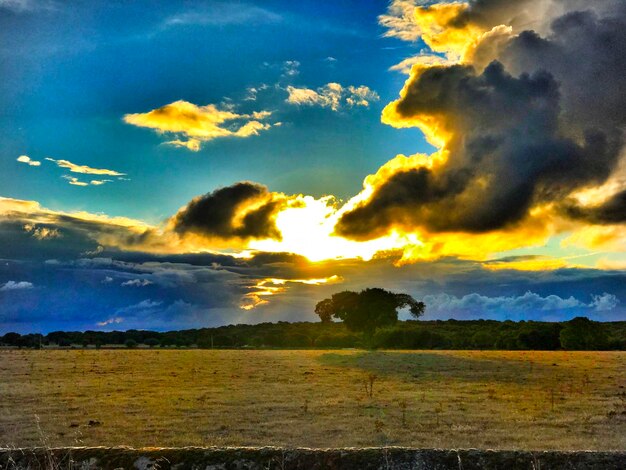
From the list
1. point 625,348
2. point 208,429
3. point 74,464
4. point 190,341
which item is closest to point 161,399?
point 208,429

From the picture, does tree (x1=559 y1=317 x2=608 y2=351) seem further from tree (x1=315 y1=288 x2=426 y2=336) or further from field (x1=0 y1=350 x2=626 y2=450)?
field (x1=0 y1=350 x2=626 y2=450)

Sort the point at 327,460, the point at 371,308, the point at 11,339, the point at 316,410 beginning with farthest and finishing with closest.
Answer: the point at 11,339, the point at 371,308, the point at 316,410, the point at 327,460

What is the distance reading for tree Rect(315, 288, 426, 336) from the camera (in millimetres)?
87312

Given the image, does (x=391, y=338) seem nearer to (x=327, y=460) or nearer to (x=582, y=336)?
(x=582, y=336)

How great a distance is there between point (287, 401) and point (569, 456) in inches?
897

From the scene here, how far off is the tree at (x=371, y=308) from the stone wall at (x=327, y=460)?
83.9 metres

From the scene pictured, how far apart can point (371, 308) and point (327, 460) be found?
84.5 m

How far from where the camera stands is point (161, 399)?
2688 centimetres

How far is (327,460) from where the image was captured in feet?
12.6

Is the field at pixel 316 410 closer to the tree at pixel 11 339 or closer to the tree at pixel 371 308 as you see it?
the tree at pixel 371 308

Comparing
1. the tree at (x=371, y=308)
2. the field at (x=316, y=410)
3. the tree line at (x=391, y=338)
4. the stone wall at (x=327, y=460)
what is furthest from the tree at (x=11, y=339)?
the stone wall at (x=327, y=460)

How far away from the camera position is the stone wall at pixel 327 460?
12.4 ft

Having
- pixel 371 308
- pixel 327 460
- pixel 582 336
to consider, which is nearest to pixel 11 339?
pixel 371 308

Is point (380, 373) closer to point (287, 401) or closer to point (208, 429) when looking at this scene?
point (287, 401)
